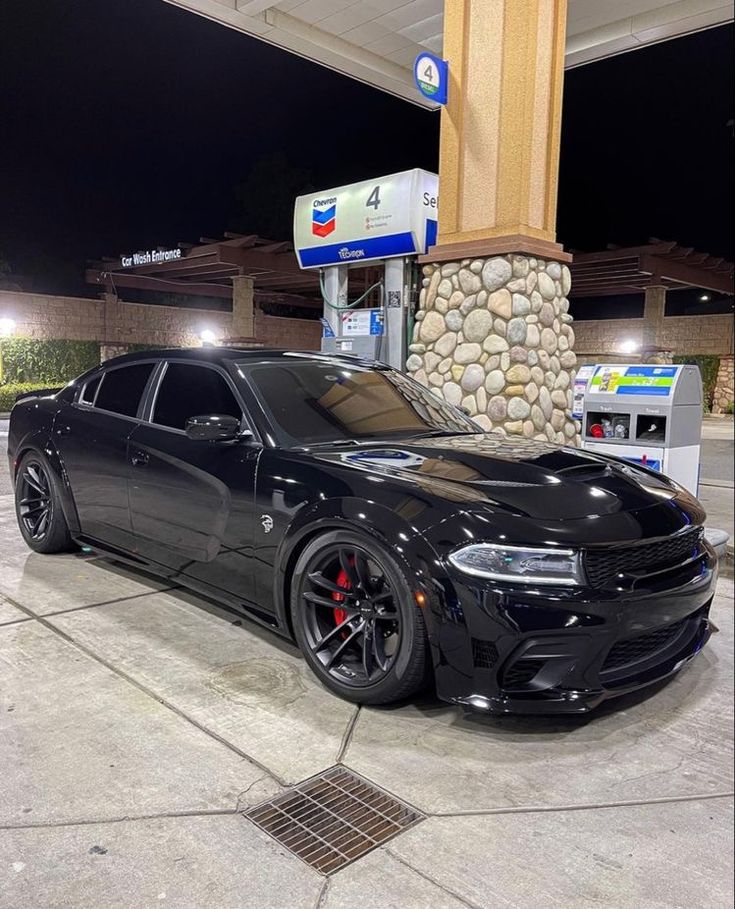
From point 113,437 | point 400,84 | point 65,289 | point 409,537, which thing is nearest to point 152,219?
point 65,289

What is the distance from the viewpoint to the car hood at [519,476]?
8.09 feet

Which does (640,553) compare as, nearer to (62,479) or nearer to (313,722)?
(313,722)

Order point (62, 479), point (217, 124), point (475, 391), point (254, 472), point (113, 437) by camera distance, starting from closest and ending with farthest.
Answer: point (254, 472), point (113, 437), point (62, 479), point (475, 391), point (217, 124)

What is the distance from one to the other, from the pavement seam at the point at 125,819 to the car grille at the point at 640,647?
4.11 ft

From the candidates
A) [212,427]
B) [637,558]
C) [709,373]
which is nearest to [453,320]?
[212,427]

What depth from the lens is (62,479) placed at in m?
4.18

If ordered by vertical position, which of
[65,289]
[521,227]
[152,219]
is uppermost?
[152,219]

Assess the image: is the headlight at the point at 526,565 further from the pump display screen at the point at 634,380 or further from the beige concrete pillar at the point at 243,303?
the beige concrete pillar at the point at 243,303

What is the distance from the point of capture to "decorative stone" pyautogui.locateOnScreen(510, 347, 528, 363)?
17.9 ft

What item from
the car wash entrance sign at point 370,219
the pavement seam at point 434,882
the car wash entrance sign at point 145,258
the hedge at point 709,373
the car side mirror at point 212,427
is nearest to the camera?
the pavement seam at point 434,882

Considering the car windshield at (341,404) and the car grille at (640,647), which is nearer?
the car grille at (640,647)

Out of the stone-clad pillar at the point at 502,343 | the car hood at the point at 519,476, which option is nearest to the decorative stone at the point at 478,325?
the stone-clad pillar at the point at 502,343

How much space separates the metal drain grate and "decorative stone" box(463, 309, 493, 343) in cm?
409

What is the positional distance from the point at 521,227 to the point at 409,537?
3798 millimetres
